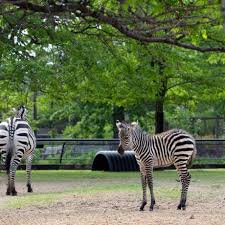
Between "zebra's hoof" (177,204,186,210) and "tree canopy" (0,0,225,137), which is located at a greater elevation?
"tree canopy" (0,0,225,137)

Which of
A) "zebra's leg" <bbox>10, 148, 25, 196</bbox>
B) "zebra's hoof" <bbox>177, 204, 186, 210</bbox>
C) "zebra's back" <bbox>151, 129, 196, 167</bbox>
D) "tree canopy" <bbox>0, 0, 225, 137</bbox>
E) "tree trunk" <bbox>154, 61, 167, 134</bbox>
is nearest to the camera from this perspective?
"zebra's hoof" <bbox>177, 204, 186, 210</bbox>

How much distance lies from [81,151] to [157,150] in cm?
1751

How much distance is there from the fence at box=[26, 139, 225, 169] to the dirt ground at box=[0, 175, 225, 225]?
14353 mm

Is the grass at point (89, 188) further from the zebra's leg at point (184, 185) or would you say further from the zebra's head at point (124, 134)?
the zebra's head at point (124, 134)

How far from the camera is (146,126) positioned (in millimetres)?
37750

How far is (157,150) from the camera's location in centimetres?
1366

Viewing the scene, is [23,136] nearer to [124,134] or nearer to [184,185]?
[124,134]

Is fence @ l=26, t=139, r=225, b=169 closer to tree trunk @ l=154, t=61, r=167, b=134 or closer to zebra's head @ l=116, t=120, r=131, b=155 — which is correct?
tree trunk @ l=154, t=61, r=167, b=134

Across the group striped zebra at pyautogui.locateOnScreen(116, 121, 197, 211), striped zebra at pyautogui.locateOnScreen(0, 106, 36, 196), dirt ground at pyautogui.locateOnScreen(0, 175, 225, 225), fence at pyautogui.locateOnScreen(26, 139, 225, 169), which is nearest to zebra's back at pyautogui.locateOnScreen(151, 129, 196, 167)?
striped zebra at pyautogui.locateOnScreen(116, 121, 197, 211)

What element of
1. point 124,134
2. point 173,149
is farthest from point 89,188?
point 124,134

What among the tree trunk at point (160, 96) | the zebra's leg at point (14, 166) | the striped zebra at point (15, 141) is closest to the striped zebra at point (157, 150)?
the zebra's leg at point (14, 166)

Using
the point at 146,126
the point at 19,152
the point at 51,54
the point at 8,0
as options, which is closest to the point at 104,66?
the point at 51,54

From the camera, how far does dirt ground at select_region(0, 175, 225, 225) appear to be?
11.2 m

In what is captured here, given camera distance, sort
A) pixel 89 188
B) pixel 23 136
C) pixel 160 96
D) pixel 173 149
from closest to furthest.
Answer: pixel 173 149, pixel 23 136, pixel 89 188, pixel 160 96
